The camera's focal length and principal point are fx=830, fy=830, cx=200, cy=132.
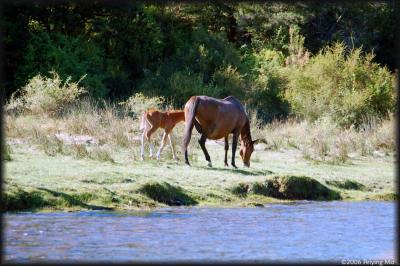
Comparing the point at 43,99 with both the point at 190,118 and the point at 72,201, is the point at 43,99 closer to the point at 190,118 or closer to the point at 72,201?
the point at 190,118

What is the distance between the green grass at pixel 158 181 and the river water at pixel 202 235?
0.61 m

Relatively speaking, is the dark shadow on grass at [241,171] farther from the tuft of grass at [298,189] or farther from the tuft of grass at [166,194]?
the tuft of grass at [166,194]

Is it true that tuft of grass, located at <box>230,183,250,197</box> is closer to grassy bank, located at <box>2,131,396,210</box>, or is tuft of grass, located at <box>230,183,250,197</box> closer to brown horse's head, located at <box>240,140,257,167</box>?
grassy bank, located at <box>2,131,396,210</box>

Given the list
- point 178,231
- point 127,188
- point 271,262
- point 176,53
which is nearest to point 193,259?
point 271,262

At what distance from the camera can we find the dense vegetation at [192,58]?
32.1 m

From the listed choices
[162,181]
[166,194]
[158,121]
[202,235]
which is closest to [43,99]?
[158,121]

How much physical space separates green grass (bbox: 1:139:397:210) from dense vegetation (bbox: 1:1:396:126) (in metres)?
11.0

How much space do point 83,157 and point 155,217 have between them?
4981mm

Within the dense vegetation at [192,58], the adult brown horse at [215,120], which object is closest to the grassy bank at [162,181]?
the adult brown horse at [215,120]

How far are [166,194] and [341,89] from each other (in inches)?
717

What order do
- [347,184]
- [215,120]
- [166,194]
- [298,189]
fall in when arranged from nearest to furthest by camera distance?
1. [166,194]
2. [298,189]
3. [347,184]
4. [215,120]

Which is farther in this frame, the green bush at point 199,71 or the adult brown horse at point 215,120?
the green bush at point 199,71

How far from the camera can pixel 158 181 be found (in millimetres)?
15438

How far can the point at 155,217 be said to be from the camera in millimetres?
13336
